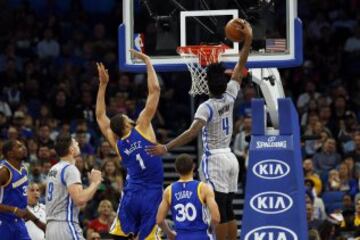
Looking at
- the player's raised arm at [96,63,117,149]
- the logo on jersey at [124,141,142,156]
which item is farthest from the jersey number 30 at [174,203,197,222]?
the player's raised arm at [96,63,117,149]

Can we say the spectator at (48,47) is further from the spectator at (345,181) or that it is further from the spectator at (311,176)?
the spectator at (345,181)

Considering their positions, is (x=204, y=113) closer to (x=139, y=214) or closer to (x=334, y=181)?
(x=139, y=214)

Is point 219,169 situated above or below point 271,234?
above

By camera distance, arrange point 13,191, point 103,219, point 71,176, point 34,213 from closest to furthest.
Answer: point 71,176 → point 13,191 → point 34,213 → point 103,219

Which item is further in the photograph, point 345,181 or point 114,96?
point 114,96

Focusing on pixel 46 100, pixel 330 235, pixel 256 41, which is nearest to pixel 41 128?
pixel 46 100

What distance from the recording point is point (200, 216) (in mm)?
14094

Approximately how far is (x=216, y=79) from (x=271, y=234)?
1.83 metres

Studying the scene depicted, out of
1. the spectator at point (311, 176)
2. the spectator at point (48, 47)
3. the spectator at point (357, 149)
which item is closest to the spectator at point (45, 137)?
the spectator at point (48, 47)

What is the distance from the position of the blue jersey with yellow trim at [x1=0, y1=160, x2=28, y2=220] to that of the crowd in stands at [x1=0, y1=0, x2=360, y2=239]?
2.88 m

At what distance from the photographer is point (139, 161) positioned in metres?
14.6

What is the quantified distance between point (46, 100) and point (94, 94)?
0.89 m

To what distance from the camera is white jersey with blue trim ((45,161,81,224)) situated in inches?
567

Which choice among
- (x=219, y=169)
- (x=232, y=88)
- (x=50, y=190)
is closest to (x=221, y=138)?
(x=219, y=169)
